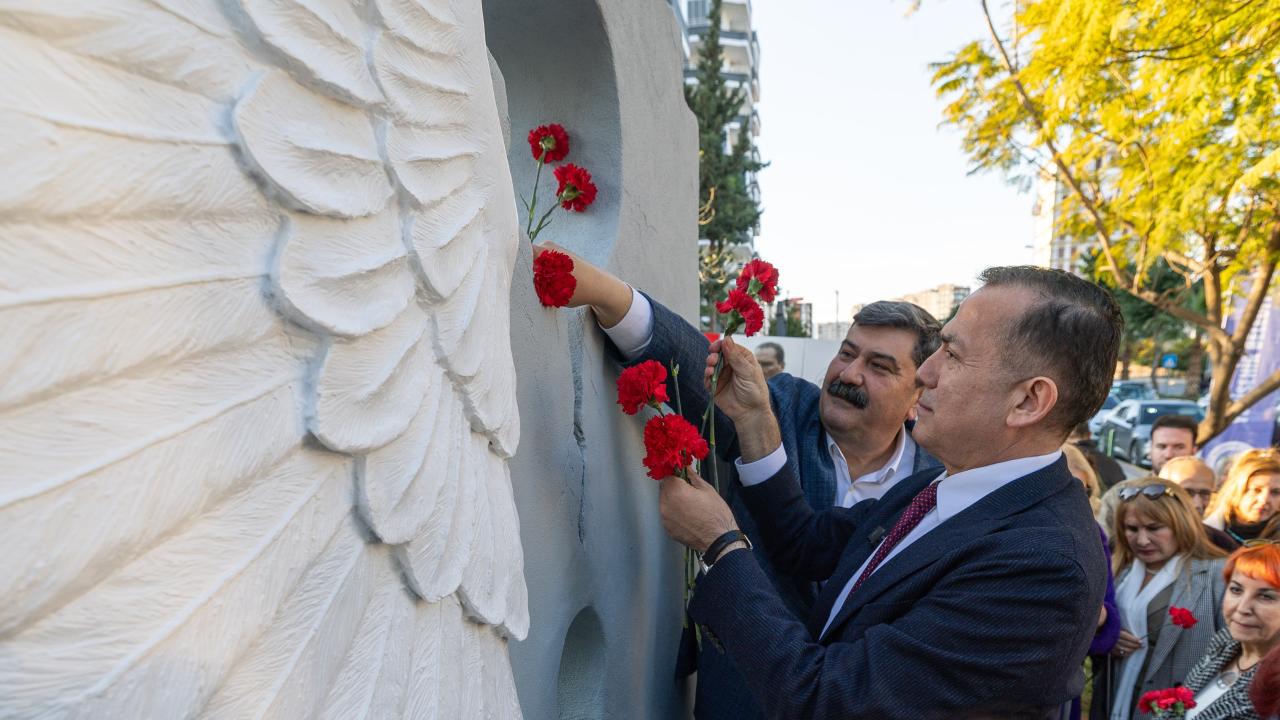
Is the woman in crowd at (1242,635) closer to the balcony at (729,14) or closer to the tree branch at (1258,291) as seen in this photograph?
the tree branch at (1258,291)

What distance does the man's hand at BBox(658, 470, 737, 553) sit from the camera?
192 centimetres

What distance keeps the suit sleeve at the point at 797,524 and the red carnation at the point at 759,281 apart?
0.48 m

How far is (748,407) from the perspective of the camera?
2279 mm

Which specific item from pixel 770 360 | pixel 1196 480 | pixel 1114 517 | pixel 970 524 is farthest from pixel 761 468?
pixel 770 360

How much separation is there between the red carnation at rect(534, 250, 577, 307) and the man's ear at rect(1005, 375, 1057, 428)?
877 mm

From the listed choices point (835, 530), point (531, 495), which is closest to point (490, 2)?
point (531, 495)

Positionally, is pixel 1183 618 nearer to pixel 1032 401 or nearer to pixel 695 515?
pixel 1032 401

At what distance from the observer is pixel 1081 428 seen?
6.19m

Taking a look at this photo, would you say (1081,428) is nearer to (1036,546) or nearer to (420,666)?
(1036,546)

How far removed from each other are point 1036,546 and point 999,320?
43 cm

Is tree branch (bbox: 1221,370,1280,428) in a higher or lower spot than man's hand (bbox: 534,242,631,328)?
lower

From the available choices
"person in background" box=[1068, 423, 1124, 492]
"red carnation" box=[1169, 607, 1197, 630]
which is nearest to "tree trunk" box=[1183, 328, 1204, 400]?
"person in background" box=[1068, 423, 1124, 492]

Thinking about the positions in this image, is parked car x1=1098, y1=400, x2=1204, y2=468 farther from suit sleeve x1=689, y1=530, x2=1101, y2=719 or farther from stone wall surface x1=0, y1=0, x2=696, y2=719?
stone wall surface x1=0, y1=0, x2=696, y2=719

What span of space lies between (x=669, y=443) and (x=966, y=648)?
2.29ft
